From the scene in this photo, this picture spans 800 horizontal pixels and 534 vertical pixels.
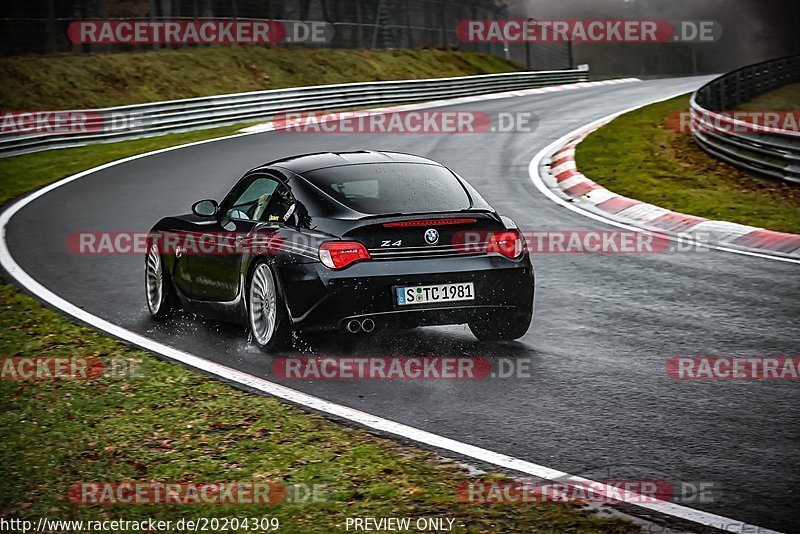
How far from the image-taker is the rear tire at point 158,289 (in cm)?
984

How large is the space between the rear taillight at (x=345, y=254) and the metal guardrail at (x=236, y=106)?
18.3 meters

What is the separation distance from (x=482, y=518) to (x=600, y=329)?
167 inches

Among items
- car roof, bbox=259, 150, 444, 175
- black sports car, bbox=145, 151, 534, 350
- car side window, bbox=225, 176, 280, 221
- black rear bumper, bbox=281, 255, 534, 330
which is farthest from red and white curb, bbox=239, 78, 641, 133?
black rear bumper, bbox=281, 255, 534, 330

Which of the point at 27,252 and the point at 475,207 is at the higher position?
the point at 475,207

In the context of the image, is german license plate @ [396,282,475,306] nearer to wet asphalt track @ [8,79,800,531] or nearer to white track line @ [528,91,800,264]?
wet asphalt track @ [8,79,800,531]

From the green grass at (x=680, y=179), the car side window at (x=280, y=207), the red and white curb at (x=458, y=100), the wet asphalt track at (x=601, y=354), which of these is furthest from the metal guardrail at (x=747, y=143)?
the red and white curb at (x=458, y=100)

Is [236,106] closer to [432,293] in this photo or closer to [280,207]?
[280,207]

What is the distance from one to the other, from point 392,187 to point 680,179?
10.3m

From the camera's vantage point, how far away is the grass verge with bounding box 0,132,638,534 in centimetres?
502

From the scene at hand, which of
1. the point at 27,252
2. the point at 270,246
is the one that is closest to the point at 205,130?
the point at 27,252

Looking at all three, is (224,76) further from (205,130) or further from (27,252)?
(27,252)

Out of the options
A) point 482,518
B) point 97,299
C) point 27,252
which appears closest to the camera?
point 482,518

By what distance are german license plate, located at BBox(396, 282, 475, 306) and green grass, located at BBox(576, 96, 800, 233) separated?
682 centimetres

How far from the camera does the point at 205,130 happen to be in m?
29.5
